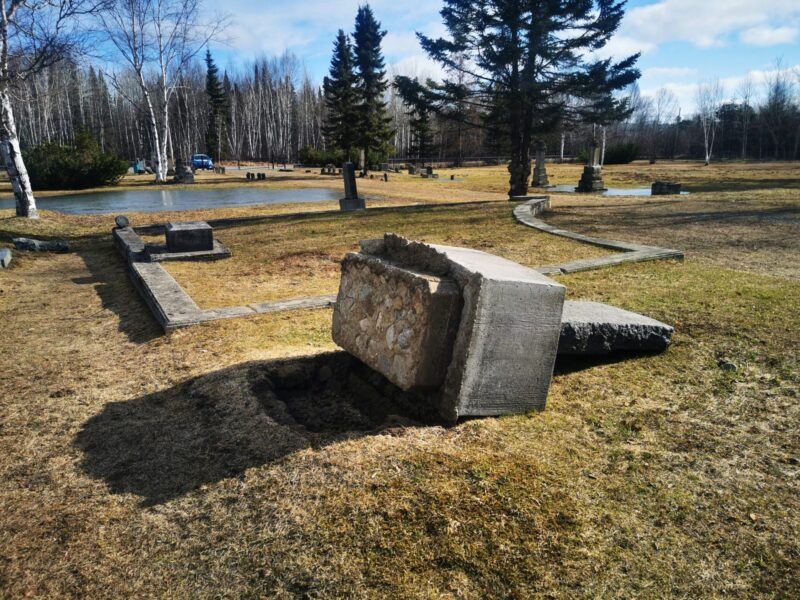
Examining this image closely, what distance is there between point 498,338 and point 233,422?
1612mm

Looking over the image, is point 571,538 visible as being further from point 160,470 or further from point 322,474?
point 160,470

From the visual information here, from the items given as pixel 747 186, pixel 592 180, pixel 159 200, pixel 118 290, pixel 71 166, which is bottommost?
pixel 118 290

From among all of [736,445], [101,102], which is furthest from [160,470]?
[101,102]

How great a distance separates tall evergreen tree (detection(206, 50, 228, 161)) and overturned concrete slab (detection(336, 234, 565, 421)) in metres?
59.4

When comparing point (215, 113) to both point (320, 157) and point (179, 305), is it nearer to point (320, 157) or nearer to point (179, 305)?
point (320, 157)

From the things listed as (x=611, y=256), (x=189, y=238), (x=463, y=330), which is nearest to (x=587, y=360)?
(x=463, y=330)

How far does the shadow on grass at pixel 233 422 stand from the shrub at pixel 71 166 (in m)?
29.5

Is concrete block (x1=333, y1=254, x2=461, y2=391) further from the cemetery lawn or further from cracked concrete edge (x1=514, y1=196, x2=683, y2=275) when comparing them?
cracked concrete edge (x1=514, y1=196, x2=683, y2=275)

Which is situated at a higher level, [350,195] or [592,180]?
[592,180]

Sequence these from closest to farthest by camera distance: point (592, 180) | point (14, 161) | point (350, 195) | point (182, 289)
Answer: point (182, 289) < point (14, 161) < point (350, 195) < point (592, 180)

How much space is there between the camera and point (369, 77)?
3988 centimetres

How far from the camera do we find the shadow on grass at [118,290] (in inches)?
213

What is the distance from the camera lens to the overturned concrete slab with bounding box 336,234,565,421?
2.88m

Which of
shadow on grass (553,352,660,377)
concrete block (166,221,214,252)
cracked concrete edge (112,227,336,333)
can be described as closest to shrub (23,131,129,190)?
concrete block (166,221,214,252)
